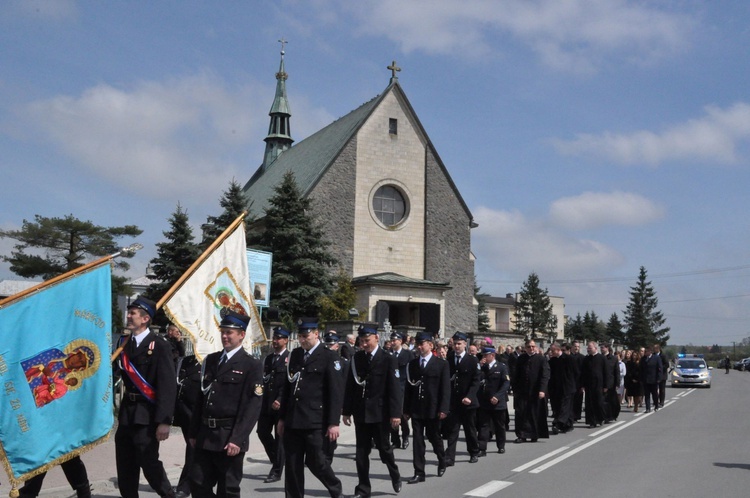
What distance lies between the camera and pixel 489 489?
28.7 feet

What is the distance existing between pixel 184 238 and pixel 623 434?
24181mm

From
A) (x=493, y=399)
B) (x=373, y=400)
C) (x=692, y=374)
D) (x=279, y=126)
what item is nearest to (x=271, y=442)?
(x=373, y=400)

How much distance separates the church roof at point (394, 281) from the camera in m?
36.8

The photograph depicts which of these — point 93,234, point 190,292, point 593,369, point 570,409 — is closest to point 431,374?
point 190,292

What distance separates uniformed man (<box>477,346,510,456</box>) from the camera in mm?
12445

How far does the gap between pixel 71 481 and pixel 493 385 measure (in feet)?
24.4

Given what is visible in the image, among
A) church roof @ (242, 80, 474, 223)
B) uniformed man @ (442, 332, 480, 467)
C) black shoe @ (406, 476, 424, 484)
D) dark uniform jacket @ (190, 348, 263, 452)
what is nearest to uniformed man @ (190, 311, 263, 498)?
dark uniform jacket @ (190, 348, 263, 452)

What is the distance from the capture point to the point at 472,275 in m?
42.5

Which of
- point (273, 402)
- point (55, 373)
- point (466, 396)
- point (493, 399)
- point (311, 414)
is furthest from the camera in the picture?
point (493, 399)

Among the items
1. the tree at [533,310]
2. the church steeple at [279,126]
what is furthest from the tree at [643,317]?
the church steeple at [279,126]

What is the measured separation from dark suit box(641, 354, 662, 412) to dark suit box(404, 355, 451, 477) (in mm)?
11914

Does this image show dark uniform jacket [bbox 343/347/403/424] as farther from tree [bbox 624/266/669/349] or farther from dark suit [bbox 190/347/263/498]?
tree [bbox 624/266/669/349]

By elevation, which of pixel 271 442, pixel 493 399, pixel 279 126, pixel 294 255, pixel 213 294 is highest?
pixel 279 126

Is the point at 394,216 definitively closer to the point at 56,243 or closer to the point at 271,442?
the point at 56,243
